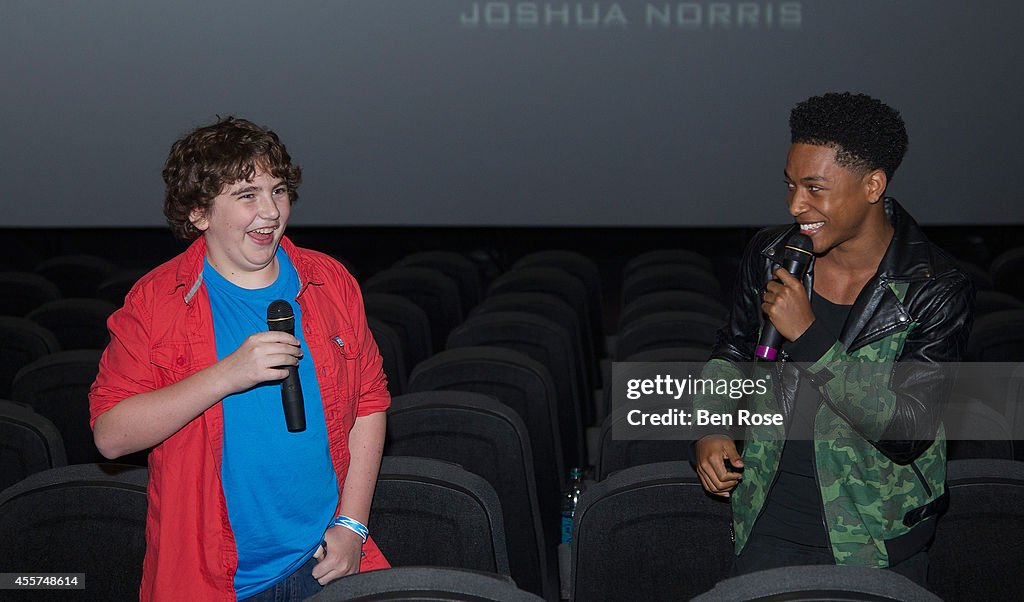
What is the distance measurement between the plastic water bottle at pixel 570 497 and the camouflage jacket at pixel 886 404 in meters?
1.14

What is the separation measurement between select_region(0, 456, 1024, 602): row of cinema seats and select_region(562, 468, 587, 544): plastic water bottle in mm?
746

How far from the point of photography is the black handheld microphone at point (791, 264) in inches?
76.8

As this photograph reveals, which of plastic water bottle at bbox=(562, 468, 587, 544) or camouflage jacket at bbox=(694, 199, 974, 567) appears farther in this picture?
plastic water bottle at bbox=(562, 468, 587, 544)

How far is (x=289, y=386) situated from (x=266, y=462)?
193mm

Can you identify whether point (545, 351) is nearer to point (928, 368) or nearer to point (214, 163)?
point (928, 368)

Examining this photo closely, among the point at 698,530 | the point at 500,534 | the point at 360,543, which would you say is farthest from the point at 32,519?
the point at 698,530

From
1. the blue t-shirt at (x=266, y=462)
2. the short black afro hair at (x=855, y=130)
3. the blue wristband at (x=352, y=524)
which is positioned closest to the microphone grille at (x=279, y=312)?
the blue t-shirt at (x=266, y=462)

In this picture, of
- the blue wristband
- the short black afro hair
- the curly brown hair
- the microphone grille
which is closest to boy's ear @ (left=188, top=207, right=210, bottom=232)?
the curly brown hair

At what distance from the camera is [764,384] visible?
2.09 meters

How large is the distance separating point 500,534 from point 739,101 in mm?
6043

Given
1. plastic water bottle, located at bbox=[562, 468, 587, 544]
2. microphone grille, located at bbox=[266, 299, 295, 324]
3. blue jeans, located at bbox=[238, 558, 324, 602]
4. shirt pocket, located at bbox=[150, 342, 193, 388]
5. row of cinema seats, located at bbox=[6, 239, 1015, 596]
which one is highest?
microphone grille, located at bbox=[266, 299, 295, 324]

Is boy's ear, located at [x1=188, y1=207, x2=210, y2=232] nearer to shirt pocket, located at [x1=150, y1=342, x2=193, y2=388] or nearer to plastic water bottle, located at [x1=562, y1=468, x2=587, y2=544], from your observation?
shirt pocket, located at [x1=150, y1=342, x2=193, y2=388]

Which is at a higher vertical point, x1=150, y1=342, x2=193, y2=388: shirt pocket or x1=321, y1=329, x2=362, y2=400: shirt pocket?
x1=150, y1=342, x2=193, y2=388: shirt pocket

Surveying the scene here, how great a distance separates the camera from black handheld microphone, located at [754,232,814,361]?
1951mm
